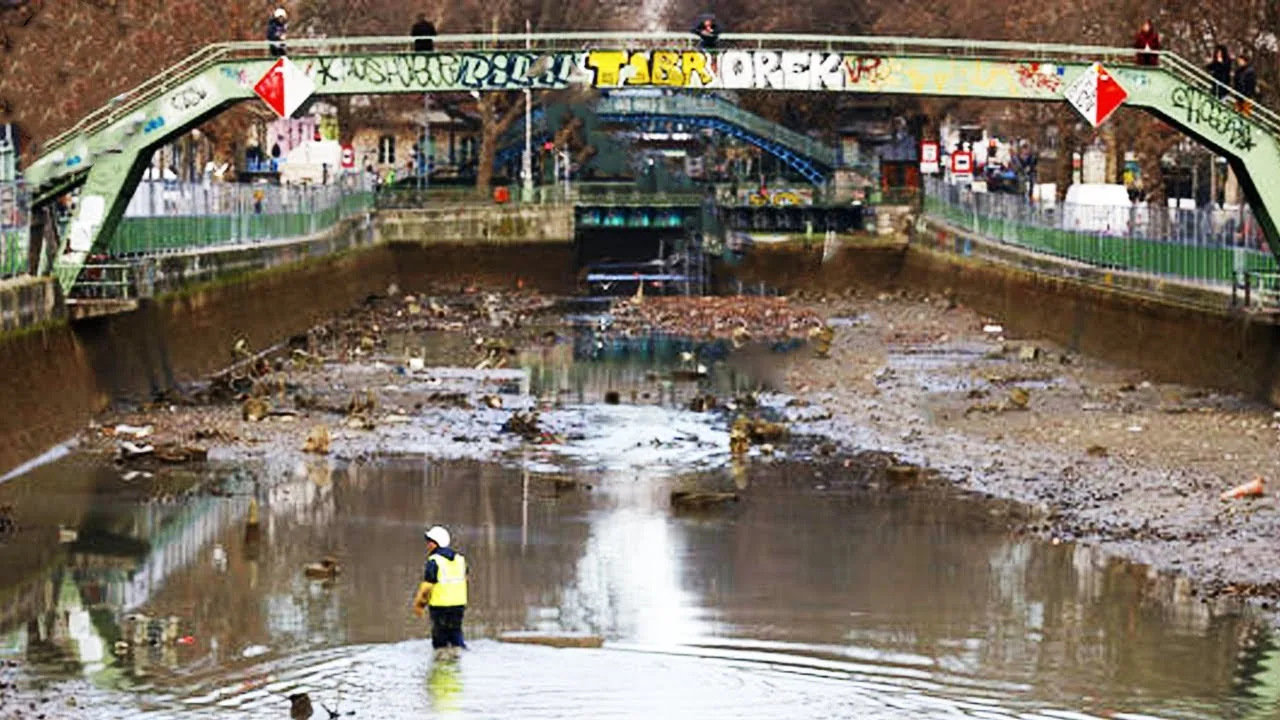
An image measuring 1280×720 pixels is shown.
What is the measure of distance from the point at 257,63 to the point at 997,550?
65.7ft

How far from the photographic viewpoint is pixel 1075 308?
201 ft

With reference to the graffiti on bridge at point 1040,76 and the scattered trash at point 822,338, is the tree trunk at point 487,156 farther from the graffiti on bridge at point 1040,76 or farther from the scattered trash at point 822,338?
the graffiti on bridge at point 1040,76

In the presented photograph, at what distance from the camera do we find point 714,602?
28141 mm

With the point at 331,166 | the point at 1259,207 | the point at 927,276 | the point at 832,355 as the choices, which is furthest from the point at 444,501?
the point at 331,166

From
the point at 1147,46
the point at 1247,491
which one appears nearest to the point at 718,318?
the point at 1147,46

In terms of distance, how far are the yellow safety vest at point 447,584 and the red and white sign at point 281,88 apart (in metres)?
23.7

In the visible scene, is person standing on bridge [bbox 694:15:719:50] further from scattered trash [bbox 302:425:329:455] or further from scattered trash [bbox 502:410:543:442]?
scattered trash [bbox 302:425:329:455]

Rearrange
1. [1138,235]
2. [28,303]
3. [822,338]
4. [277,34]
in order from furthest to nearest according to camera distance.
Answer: [822,338] → [1138,235] → [277,34] → [28,303]

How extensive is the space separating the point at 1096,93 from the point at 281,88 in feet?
43.5

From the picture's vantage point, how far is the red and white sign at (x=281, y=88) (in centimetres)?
4722

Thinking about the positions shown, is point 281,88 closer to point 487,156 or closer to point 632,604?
point 632,604

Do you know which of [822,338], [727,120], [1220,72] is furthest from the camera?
[727,120]

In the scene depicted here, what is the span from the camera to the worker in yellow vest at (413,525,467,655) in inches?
957

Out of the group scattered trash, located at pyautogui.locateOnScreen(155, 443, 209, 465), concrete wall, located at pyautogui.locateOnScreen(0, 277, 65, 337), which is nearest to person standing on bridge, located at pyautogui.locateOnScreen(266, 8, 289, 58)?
concrete wall, located at pyautogui.locateOnScreen(0, 277, 65, 337)
